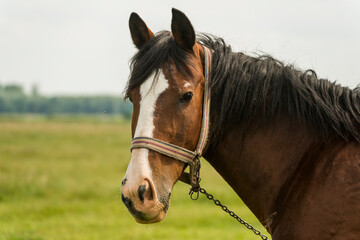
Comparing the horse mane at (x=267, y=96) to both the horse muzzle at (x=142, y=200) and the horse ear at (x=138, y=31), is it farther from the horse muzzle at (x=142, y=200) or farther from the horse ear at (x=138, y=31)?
the horse muzzle at (x=142, y=200)

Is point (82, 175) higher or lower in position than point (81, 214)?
lower

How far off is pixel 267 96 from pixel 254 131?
27 centimetres

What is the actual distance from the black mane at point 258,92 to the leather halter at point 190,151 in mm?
80

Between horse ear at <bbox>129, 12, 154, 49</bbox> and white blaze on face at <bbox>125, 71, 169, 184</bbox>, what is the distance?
0.48m

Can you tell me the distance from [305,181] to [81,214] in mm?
11504

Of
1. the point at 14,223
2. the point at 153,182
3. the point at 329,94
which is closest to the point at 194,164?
the point at 153,182

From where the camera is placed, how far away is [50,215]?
13258 millimetres

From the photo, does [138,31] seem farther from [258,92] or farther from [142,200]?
[142,200]

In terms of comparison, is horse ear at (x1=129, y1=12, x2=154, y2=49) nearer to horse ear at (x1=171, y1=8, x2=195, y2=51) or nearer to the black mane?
the black mane

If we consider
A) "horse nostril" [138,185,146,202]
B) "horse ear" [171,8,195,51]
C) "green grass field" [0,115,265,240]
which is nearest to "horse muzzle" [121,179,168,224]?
"horse nostril" [138,185,146,202]

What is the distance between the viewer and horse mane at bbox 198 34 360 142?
3240 millimetres

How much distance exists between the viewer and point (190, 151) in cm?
318

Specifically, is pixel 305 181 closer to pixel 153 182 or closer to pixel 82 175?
pixel 153 182

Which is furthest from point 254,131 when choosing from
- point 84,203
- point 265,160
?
point 84,203
